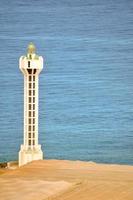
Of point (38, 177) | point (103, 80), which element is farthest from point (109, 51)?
point (38, 177)

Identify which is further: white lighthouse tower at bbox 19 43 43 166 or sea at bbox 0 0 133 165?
sea at bbox 0 0 133 165

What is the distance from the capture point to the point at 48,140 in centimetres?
1766

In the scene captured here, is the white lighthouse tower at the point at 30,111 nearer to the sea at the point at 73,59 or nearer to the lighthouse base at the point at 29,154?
the lighthouse base at the point at 29,154

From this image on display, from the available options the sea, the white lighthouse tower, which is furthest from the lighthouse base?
the sea

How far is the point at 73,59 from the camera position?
22000 mm

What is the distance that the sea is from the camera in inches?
792

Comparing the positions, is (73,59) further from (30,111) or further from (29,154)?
(29,154)

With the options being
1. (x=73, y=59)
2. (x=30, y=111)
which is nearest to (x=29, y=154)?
(x=30, y=111)

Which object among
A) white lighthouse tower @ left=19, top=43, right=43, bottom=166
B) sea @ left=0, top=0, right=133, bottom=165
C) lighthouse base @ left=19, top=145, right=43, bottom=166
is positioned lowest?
lighthouse base @ left=19, top=145, right=43, bottom=166

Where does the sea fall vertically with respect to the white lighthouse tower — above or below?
above

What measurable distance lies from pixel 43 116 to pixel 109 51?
306cm

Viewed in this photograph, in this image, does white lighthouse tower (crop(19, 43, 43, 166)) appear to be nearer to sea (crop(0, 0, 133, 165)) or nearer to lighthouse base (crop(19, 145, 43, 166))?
lighthouse base (crop(19, 145, 43, 166))

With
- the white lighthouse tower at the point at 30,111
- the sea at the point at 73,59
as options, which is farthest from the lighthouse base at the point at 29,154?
the sea at the point at 73,59

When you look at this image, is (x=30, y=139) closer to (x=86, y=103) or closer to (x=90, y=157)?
(x=90, y=157)
